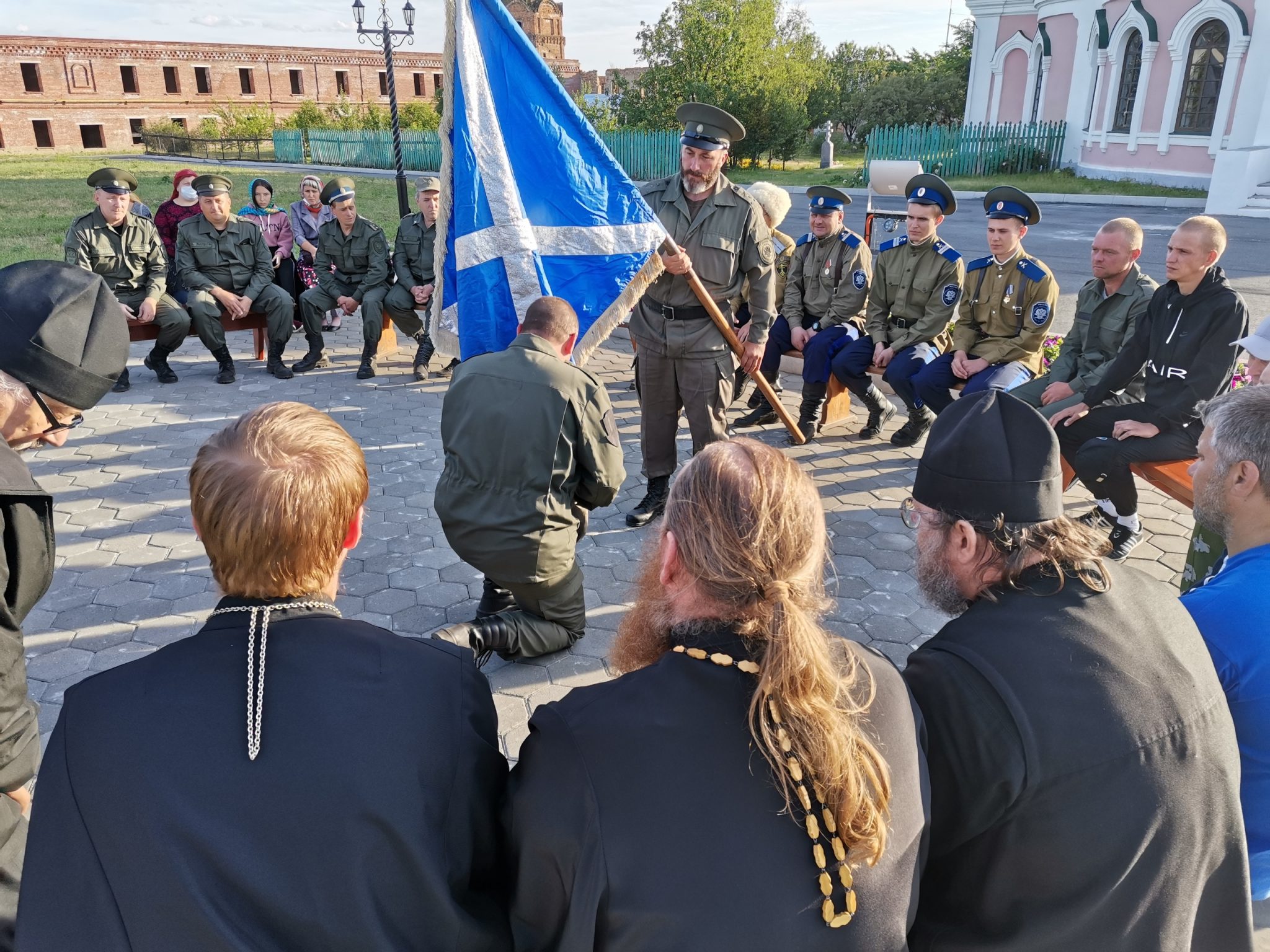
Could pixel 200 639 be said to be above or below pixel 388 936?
above

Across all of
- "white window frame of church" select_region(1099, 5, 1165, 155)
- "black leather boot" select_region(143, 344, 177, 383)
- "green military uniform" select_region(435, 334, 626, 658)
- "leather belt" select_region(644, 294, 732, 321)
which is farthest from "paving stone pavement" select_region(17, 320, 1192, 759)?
"white window frame of church" select_region(1099, 5, 1165, 155)

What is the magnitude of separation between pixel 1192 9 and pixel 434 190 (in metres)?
22.5

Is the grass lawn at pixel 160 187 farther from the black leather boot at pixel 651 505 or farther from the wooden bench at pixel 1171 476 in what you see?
the wooden bench at pixel 1171 476

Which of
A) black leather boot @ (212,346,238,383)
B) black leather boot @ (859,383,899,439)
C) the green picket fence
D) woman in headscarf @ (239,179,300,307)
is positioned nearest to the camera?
black leather boot @ (859,383,899,439)

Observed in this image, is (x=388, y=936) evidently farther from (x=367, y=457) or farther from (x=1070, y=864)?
(x=367, y=457)

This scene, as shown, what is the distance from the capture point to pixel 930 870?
5.83ft

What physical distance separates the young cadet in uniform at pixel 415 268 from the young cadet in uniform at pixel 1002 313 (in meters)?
4.68

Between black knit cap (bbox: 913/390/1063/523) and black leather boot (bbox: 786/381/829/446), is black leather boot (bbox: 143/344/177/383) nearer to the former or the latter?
black leather boot (bbox: 786/381/829/446)

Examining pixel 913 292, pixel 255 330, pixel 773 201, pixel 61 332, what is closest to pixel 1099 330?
pixel 913 292

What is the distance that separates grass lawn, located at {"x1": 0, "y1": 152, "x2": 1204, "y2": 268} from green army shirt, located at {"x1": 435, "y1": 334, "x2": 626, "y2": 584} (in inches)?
472

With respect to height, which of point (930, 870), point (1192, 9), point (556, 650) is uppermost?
point (1192, 9)

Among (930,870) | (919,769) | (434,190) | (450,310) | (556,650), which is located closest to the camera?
(919,769)

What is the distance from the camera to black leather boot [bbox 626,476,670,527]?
5.40 m

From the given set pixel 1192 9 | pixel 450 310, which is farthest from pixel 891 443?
pixel 1192 9
